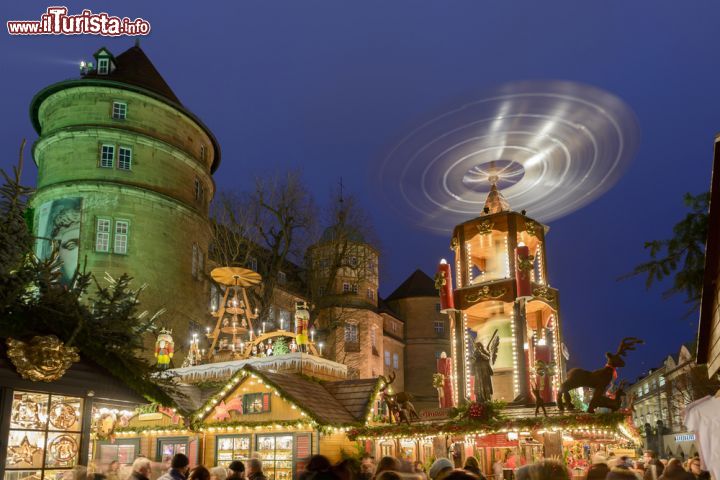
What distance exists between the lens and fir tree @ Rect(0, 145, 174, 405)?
25.0ft

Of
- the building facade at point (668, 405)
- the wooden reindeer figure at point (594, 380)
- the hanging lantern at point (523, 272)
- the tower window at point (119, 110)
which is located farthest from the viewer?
the building facade at point (668, 405)

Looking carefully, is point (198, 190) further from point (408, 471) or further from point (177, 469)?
point (408, 471)

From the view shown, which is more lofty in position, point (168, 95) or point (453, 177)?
point (168, 95)

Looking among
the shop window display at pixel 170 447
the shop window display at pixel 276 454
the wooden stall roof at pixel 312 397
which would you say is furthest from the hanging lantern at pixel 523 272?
the shop window display at pixel 170 447

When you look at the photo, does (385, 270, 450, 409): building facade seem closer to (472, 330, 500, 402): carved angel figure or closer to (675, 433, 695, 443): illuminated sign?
(675, 433, 695, 443): illuminated sign

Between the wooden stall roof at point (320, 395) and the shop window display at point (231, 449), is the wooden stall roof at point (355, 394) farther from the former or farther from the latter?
the shop window display at point (231, 449)

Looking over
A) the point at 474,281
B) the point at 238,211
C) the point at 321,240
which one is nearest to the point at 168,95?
Result: the point at 238,211

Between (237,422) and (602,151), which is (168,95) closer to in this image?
(237,422)

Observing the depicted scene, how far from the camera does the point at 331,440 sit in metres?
20.9

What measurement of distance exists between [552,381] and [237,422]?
10.8 metres

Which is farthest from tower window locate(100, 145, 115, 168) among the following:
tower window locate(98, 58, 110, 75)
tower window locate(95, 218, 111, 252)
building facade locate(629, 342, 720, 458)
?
building facade locate(629, 342, 720, 458)

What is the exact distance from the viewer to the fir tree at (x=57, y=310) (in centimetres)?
762

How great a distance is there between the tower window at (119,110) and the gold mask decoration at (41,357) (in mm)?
28019

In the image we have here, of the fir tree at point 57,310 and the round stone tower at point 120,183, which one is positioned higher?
the round stone tower at point 120,183
